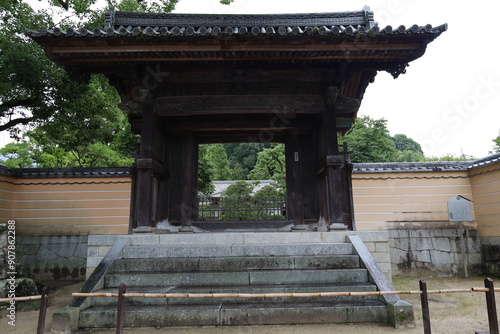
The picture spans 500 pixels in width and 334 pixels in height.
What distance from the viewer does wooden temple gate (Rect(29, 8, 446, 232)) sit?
529 centimetres

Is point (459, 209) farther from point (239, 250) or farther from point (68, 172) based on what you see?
point (68, 172)

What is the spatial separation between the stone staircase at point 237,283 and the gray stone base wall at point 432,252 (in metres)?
3.67

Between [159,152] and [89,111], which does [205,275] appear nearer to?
[159,152]

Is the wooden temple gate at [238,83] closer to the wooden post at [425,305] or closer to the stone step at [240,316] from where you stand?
the stone step at [240,316]

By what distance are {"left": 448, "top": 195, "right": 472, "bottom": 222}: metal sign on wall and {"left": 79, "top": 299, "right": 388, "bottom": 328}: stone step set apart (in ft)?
16.7

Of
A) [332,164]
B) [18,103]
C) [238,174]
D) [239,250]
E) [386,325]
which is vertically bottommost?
[386,325]

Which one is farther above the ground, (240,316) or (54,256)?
(54,256)

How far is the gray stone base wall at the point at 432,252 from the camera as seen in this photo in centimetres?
783

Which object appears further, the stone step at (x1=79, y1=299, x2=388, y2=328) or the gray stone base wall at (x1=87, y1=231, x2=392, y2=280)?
the gray stone base wall at (x1=87, y1=231, x2=392, y2=280)

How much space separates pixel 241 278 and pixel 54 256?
243 inches

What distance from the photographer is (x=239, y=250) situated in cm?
526

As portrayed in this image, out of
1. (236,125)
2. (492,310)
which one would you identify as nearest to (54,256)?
(236,125)

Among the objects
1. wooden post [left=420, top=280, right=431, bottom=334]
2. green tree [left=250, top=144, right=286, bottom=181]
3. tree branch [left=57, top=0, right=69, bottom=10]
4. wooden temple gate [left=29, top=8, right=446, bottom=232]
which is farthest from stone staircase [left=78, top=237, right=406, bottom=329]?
green tree [left=250, top=144, right=286, bottom=181]

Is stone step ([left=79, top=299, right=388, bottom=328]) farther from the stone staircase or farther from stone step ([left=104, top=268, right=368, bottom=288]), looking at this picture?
stone step ([left=104, top=268, right=368, bottom=288])
